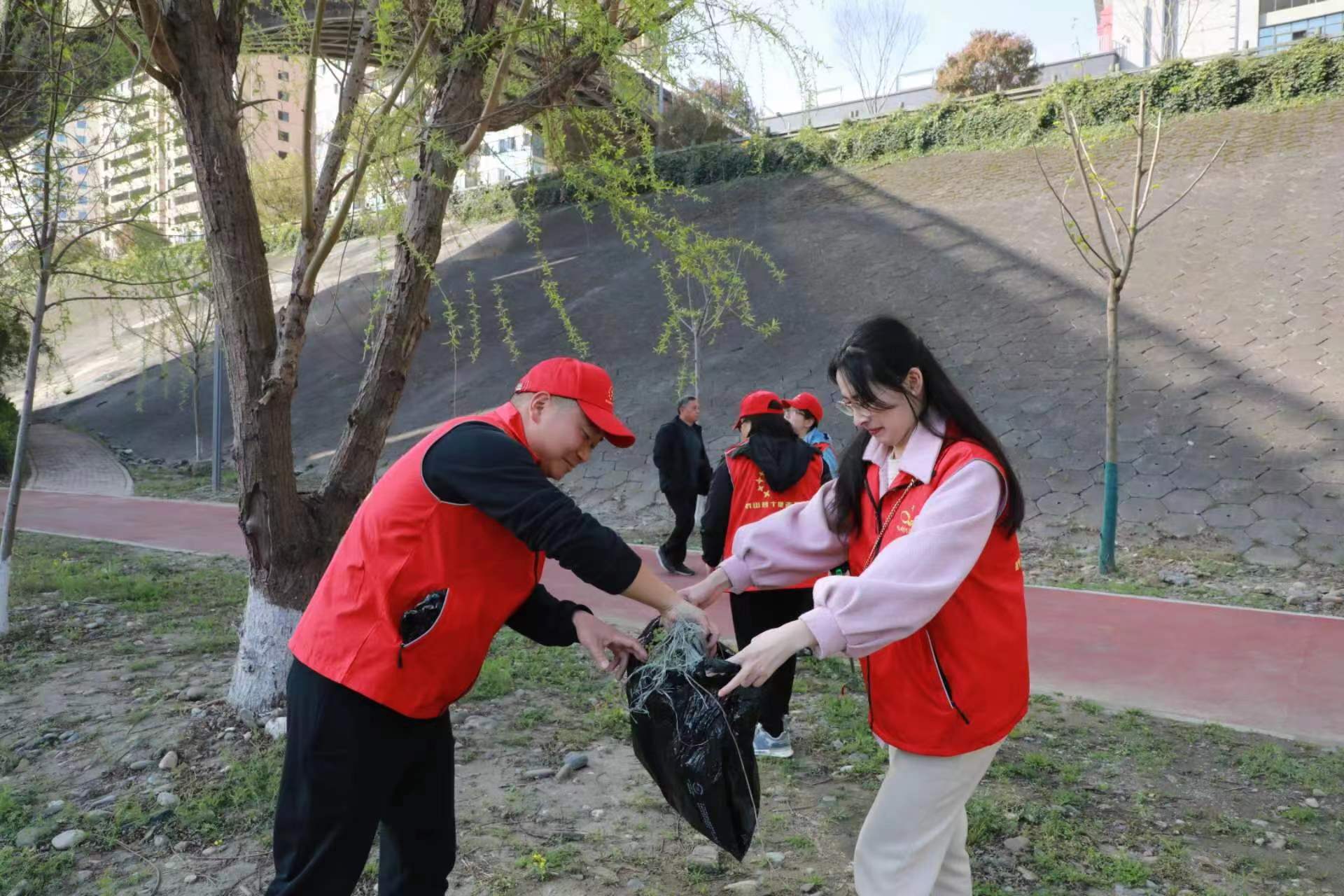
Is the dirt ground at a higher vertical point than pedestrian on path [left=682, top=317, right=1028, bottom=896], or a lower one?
lower

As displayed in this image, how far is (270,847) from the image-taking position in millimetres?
3824

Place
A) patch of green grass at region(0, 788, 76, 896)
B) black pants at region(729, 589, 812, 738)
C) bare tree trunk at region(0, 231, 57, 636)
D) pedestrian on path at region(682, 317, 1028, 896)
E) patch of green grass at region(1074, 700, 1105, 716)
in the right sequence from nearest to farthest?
1. pedestrian on path at region(682, 317, 1028, 896)
2. patch of green grass at region(0, 788, 76, 896)
3. black pants at region(729, 589, 812, 738)
4. patch of green grass at region(1074, 700, 1105, 716)
5. bare tree trunk at region(0, 231, 57, 636)

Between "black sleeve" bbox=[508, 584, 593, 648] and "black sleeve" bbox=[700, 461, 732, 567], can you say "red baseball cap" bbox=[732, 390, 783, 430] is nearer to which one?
"black sleeve" bbox=[700, 461, 732, 567]

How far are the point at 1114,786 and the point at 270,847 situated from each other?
3.66m

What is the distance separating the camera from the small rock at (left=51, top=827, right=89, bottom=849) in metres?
3.83

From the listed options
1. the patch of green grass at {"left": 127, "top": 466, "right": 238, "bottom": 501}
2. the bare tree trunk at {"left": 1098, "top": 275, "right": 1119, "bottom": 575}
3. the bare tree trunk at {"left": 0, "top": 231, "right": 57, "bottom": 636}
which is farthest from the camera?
the patch of green grass at {"left": 127, "top": 466, "right": 238, "bottom": 501}

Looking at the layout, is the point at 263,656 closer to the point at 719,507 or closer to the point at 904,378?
the point at 719,507

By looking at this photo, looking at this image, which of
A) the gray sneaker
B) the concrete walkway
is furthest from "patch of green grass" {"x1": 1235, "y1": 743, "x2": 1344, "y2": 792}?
the concrete walkway

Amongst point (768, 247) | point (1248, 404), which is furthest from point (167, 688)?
point (768, 247)

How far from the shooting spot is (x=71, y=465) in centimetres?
1997

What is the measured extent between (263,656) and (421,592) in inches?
122

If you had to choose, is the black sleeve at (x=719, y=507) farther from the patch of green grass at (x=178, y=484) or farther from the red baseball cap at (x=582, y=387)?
the patch of green grass at (x=178, y=484)

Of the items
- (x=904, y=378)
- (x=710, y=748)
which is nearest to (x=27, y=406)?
(x=710, y=748)

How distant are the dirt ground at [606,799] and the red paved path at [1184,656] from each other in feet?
1.63
